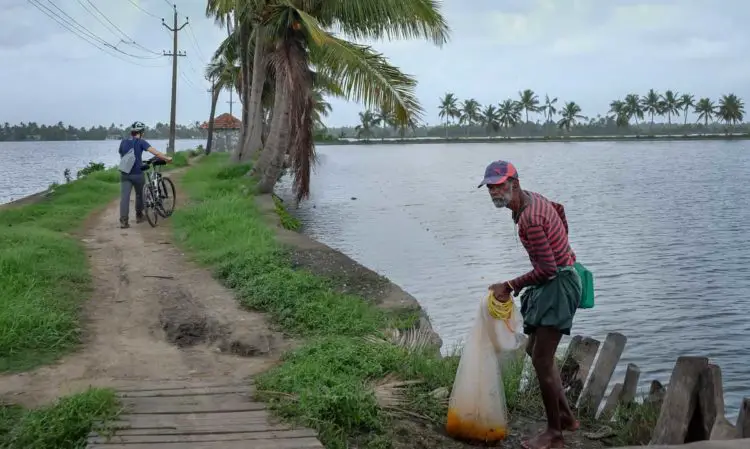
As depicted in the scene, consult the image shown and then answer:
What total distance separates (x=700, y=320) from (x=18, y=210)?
1265 centimetres

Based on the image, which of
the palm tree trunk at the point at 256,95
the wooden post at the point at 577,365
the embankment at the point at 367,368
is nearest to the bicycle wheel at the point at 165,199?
the embankment at the point at 367,368

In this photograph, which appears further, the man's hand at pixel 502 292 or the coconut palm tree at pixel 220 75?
the coconut palm tree at pixel 220 75

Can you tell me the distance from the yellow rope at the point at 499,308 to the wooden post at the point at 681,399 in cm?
108

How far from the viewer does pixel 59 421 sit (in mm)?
4891

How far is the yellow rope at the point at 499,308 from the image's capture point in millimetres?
5262

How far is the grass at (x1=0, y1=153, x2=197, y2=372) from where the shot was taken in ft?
21.9

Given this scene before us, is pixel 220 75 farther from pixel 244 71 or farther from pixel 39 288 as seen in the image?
pixel 39 288

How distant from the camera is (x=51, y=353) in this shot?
6.66 m

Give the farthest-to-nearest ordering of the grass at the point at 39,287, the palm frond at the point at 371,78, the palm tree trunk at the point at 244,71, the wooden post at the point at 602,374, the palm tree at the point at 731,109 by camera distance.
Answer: the palm tree at the point at 731,109 < the palm tree trunk at the point at 244,71 < the palm frond at the point at 371,78 < the grass at the point at 39,287 < the wooden post at the point at 602,374

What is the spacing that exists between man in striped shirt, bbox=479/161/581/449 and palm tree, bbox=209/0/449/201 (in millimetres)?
11921

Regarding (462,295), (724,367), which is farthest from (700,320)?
(462,295)

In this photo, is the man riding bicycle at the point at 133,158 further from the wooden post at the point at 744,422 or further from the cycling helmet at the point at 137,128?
the wooden post at the point at 744,422

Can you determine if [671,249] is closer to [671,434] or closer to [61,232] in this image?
[61,232]

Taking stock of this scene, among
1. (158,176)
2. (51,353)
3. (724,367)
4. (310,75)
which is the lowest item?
(724,367)
